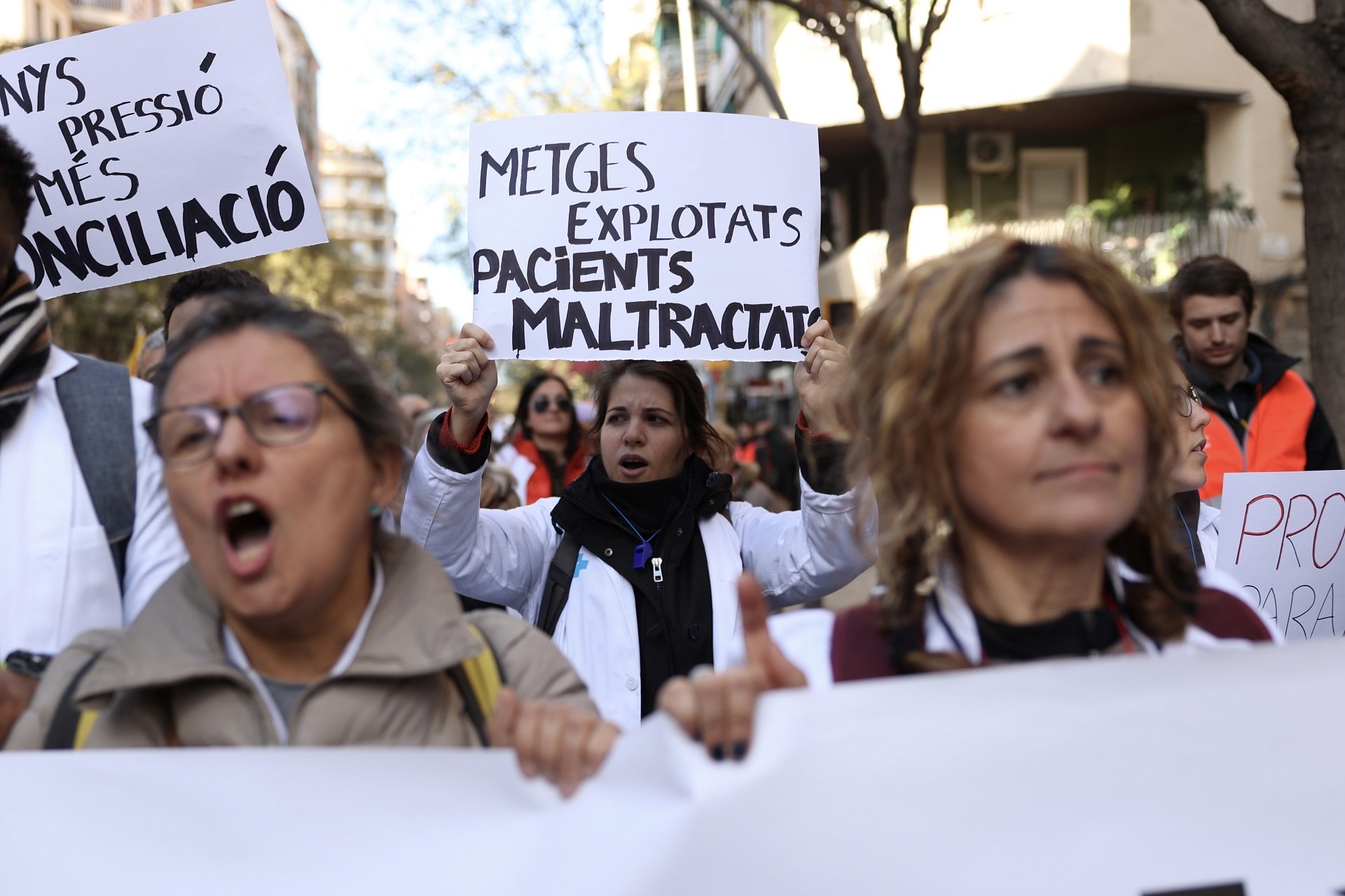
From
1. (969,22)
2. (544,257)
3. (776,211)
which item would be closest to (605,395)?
(544,257)

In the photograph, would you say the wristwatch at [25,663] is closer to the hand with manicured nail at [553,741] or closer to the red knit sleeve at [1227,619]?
the hand with manicured nail at [553,741]

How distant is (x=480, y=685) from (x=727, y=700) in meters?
0.42

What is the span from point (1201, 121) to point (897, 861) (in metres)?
20.2

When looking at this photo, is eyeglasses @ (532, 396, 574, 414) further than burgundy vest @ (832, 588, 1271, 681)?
Yes

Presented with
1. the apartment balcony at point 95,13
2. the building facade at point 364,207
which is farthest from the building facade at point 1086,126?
the building facade at point 364,207

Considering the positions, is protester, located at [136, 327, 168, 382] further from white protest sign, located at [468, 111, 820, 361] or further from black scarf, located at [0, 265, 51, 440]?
black scarf, located at [0, 265, 51, 440]

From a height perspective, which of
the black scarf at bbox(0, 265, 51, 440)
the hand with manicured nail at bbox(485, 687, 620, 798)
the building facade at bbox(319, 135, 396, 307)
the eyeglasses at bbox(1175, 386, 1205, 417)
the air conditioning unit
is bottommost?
the hand with manicured nail at bbox(485, 687, 620, 798)

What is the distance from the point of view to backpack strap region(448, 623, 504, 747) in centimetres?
189

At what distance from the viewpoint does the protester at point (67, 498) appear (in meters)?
2.08

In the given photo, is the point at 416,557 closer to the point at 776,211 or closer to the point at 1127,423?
the point at 1127,423

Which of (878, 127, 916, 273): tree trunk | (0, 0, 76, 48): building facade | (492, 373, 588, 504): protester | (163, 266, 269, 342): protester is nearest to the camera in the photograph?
(163, 266, 269, 342): protester

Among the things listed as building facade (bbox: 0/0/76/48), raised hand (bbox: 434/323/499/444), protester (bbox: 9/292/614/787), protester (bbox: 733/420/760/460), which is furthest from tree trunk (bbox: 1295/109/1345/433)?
building facade (bbox: 0/0/76/48)

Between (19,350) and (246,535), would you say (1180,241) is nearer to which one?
(19,350)

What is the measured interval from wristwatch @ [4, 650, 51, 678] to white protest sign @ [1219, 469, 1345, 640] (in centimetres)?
297
